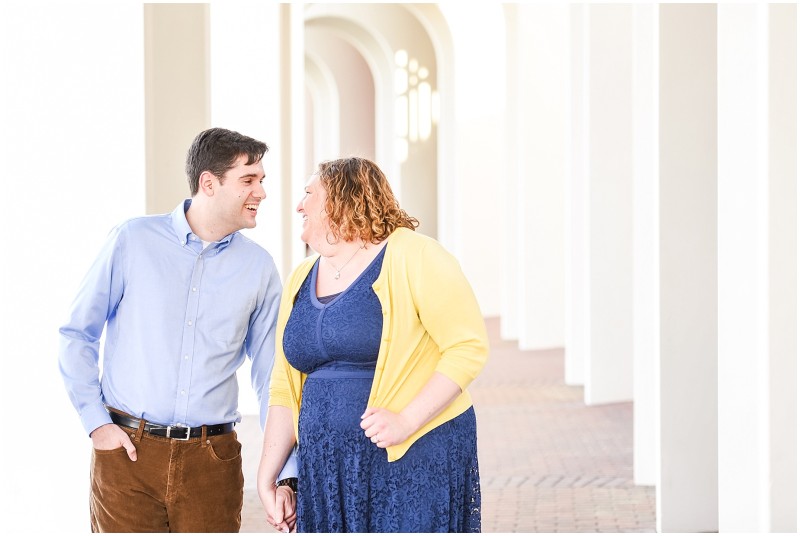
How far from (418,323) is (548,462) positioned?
5243 mm

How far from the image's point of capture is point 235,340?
333 centimetres

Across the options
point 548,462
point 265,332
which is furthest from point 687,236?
point 265,332

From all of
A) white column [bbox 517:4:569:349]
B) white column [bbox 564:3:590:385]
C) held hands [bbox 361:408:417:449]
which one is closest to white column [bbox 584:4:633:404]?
white column [bbox 564:3:590:385]

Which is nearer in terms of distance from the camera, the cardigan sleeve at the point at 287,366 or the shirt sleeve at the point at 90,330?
the cardigan sleeve at the point at 287,366

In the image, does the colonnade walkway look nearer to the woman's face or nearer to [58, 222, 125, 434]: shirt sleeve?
[58, 222, 125, 434]: shirt sleeve

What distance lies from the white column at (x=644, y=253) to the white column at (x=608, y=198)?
8.30 feet

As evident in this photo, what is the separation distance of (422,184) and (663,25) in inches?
722

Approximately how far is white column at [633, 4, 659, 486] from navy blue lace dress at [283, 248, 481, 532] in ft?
14.7

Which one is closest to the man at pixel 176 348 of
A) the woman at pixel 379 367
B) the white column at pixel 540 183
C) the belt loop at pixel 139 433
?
the belt loop at pixel 139 433

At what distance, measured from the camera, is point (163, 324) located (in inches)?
128

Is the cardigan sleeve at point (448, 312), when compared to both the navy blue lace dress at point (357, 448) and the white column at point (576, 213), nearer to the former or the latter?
the navy blue lace dress at point (357, 448)

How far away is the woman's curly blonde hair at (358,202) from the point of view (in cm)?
292

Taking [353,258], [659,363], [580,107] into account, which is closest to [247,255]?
[353,258]
